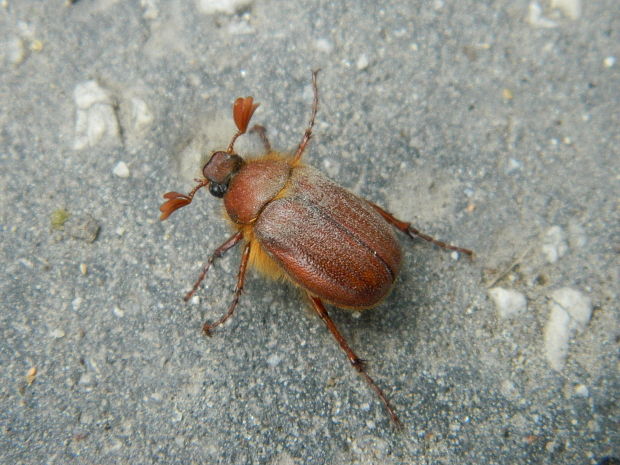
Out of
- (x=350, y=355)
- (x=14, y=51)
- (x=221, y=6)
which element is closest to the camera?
(x=350, y=355)

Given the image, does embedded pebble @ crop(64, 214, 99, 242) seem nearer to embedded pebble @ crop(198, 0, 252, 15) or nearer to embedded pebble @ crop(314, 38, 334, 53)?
embedded pebble @ crop(198, 0, 252, 15)

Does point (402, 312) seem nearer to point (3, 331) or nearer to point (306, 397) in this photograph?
point (306, 397)

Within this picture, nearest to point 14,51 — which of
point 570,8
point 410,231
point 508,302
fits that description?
point 410,231

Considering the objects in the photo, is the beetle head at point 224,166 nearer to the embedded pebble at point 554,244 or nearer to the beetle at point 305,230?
the beetle at point 305,230

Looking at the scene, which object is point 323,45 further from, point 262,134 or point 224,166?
point 224,166

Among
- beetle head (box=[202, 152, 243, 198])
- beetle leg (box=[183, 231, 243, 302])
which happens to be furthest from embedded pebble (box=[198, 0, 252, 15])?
beetle leg (box=[183, 231, 243, 302])

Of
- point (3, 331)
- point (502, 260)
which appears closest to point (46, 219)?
point (3, 331)
